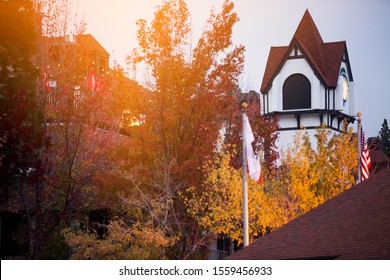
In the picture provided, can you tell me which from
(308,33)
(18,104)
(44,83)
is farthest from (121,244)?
(308,33)

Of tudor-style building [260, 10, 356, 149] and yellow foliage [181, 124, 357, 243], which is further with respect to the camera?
tudor-style building [260, 10, 356, 149]

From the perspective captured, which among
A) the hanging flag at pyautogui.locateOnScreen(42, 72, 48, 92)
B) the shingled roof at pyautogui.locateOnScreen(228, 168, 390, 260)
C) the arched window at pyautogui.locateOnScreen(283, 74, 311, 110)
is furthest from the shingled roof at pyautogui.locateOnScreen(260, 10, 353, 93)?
the shingled roof at pyautogui.locateOnScreen(228, 168, 390, 260)

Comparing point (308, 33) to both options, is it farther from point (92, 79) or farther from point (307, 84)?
point (92, 79)

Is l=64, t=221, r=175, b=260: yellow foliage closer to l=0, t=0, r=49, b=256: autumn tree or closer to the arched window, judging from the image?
l=0, t=0, r=49, b=256: autumn tree

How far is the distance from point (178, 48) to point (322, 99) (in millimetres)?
5643

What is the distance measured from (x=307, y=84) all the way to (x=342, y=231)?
2131 centimetres

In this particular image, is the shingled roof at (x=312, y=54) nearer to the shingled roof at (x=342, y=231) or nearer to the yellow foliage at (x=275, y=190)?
the yellow foliage at (x=275, y=190)

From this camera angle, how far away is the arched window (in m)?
34.6

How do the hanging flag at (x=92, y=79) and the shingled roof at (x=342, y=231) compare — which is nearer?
the shingled roof at (x=342, y=231)

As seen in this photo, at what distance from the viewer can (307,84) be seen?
3509 cm

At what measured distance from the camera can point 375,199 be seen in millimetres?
15211

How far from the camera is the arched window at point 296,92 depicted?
34562mm

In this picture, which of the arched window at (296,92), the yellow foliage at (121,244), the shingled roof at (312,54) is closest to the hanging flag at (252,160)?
the yellow foliage at (121,244)
